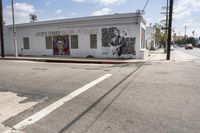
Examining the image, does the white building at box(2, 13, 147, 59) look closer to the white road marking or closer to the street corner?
the white road marking

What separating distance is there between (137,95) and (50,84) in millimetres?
3699

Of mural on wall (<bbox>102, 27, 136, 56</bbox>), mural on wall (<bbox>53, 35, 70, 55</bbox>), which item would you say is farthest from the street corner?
mural on wall (<bbox>53, 35, 70, 55</bbox>)

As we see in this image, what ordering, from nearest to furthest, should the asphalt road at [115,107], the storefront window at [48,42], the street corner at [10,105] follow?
the asphalt road at [115,107] → the street corner at [10,105] → the storefront window at [48,42]

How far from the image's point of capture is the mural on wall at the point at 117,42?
65.0 ft

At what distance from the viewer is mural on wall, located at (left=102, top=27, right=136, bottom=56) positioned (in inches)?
780

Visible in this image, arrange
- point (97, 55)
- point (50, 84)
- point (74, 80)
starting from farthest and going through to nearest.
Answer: point (97, 55), point (74, 80), point (50, 84)

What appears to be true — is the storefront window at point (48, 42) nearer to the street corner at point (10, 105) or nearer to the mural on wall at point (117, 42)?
the mural on wall at point (117, 42)

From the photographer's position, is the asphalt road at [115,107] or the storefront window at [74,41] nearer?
the asphalt road at [115,107]

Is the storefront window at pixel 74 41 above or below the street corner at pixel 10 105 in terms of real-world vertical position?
above

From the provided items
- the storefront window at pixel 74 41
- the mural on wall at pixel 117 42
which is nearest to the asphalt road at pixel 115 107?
the mural on wall at pixel 117 42

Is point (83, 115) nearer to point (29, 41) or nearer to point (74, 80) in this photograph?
point (74, 80)

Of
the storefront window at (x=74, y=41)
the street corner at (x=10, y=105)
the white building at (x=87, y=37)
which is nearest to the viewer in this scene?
the street corner at (x=10, y=105)

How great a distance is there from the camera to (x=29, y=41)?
25094 mm

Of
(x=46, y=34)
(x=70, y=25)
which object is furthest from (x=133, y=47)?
(x=46, y=34)
